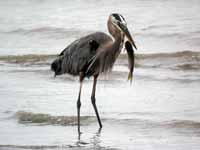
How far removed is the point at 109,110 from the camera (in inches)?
441

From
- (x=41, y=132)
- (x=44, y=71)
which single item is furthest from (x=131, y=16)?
(x=41, y=132)

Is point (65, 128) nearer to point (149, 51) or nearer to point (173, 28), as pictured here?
point (149, 51)

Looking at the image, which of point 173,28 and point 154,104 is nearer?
point 154,104

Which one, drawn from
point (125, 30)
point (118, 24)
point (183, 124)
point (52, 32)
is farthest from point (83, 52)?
point (52, 32)

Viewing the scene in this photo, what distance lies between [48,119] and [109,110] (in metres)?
1.03

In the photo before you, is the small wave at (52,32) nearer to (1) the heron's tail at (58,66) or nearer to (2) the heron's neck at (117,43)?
(1) the heron's tail at (58,66)

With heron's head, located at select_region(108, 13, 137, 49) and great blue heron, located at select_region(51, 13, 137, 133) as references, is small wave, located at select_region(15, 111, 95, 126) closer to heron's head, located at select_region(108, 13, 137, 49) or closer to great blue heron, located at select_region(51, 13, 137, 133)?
great blue heron, located at select_region(51, 13, 137, 133)

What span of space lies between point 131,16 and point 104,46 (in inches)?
419

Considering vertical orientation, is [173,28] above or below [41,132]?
below

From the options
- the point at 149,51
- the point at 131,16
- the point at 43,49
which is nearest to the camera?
the point at 149,51

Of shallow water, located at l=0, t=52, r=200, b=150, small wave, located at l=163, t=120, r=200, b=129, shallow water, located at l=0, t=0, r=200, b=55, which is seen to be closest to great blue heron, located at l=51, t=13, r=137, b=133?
shallow water, located at l=0, t=52, r=200, b=150

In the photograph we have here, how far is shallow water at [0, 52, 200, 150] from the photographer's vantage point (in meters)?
9.20

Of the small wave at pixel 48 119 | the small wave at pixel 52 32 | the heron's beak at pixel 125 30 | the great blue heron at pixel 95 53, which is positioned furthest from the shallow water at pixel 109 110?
the small wave at pixel 52 32

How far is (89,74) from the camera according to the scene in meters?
10.8
